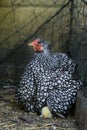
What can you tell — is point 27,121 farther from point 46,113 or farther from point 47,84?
point 47,84

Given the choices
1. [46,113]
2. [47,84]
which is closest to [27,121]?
[46,113]

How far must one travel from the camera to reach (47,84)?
14.5 ft

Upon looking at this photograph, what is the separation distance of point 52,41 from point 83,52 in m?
0.38

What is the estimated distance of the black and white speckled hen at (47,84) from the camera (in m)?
4.36

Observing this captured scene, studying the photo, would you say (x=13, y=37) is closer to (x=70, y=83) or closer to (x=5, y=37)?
(x=5, y=37)

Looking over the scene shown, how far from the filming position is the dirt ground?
4.15 m

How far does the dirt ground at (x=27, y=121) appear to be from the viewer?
415 centimetres

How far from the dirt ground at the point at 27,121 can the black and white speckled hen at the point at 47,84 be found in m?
0.08

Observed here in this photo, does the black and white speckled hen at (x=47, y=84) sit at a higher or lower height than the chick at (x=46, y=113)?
higher

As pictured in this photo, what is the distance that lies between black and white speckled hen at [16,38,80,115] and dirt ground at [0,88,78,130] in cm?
8

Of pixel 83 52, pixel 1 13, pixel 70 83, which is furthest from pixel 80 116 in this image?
pixel 1 13

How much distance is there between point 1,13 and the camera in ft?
16.9

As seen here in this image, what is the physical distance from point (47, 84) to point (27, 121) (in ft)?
1.35

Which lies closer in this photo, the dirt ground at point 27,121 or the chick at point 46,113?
the dirt ground at point 27,121
